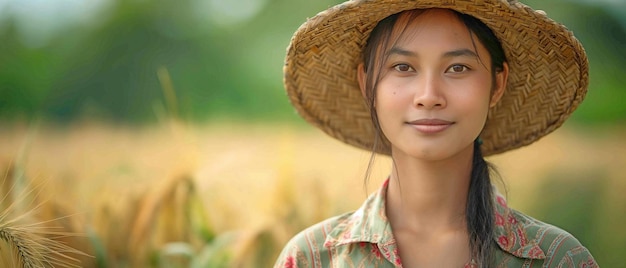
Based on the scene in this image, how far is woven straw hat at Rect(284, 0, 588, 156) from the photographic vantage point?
1773 mm

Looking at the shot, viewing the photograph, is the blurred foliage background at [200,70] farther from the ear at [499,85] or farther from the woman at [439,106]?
the ear at [499,85]

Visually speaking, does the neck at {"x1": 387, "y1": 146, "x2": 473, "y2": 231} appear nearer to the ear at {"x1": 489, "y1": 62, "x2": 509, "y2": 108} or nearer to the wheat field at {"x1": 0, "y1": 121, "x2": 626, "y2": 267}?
the ear at {"x1": 489, "y1": 62, "x2": 509, "y2": 108}

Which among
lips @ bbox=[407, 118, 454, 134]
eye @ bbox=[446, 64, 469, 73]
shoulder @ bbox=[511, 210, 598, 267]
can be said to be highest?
eye @ bbox=[446, 64, 469, 73]

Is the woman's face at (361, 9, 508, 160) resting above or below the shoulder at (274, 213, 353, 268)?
above

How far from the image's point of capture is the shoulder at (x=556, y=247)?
74.0 inches

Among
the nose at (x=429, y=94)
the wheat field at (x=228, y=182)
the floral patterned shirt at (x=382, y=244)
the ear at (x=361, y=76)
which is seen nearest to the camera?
the nose at (x=429, y=94)

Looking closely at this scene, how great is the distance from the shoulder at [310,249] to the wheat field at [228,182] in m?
0.67

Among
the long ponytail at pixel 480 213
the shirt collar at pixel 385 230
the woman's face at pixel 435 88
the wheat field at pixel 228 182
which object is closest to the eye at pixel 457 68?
the woman's face at pixel 435 88

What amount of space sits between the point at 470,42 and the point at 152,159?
4.18ft

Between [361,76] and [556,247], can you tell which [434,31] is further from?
[556,247]

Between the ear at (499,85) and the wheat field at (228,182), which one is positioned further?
the wheat field at (228,182)

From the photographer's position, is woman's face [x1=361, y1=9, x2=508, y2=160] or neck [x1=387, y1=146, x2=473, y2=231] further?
neck [x1=387, y1=146, x2=473, y2=231]

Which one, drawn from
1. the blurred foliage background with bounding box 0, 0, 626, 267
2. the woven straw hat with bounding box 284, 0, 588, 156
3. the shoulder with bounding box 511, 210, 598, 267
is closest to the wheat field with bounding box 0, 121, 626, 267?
the blurred foliage background with bounding box 0, 0, 626, 267

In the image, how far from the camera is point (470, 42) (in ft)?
5.88
